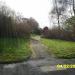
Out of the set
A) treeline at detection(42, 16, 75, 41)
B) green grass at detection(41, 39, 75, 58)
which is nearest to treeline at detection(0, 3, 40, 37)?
treeline at detection(42, 16, 75, 41)

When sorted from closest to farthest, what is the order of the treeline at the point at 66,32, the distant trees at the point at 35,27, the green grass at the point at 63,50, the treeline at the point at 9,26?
the green grass at the point at 63,50, the treeline at the point at 9,26, the treeline at the point at 66,32, the distant trees at the point at 35,27

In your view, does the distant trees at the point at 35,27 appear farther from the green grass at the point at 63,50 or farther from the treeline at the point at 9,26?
the green grass at the point at 63,50

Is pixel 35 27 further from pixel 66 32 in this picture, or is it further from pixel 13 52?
pixel 13 52

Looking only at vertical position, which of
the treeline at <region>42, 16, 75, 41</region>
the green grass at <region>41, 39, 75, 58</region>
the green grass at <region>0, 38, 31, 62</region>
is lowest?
the green grass at <region>41, 39, 75, 58</region>

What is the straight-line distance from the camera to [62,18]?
45312 mm

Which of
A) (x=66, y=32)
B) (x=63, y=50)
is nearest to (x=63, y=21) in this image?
(x=66, y=32)

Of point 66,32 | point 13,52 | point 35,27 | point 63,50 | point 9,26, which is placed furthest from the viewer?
point 35,27

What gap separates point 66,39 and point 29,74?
26.4m

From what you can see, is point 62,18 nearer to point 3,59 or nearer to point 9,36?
point 9,36

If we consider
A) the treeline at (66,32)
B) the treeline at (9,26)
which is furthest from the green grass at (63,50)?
the treeline at (9,26)

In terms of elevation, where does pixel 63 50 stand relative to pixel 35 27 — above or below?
below

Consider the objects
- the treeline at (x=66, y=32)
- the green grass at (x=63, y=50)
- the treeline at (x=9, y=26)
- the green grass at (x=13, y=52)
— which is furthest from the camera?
the treeline at (x=66, y=32)

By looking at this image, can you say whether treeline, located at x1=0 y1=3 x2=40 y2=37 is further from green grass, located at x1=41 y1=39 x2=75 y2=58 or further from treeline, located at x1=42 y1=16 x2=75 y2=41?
green grass, located at x1=41 y1=39 x2=75 y2=58

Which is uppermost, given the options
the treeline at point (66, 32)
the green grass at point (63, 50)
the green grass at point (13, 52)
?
the treeline at point (66, 32)
